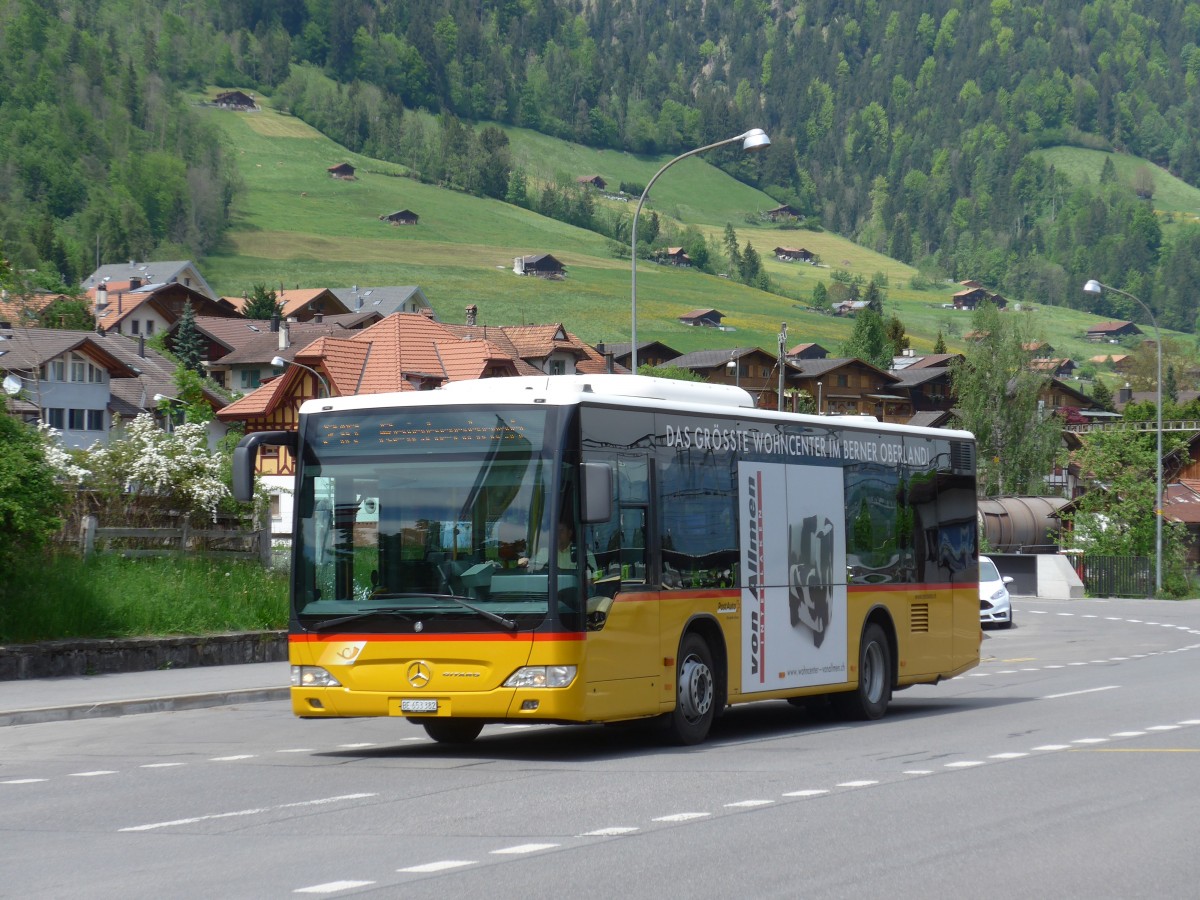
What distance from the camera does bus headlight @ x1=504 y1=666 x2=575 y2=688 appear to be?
43.8 feet

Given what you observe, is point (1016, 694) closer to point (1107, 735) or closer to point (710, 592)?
point (1107, 735)

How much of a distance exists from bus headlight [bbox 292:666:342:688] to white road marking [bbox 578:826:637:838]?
14.6 feet

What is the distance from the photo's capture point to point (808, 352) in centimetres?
16312

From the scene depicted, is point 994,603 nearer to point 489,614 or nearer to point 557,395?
point 557,395

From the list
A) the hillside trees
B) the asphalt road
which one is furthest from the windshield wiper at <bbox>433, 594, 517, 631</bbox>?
the hillside trees

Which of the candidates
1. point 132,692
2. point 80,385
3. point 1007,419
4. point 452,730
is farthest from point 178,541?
point 1007,419

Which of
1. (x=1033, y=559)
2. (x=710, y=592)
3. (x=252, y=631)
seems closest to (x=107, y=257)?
(x=1033, y=559)

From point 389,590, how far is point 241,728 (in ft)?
14.8

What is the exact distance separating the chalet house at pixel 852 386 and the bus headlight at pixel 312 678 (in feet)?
406

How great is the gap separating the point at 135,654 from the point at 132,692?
309 cm

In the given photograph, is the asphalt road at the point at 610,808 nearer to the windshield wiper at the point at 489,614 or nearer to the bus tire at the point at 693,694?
the bus tire at the point at 693,694

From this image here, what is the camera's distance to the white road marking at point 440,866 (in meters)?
8.77

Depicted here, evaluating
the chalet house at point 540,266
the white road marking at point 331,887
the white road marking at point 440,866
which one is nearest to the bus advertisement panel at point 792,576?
the white road marking at point 440,866

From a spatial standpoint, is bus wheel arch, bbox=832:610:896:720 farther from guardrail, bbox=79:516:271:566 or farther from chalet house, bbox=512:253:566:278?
chalet house, bbox=512:253:566:278
